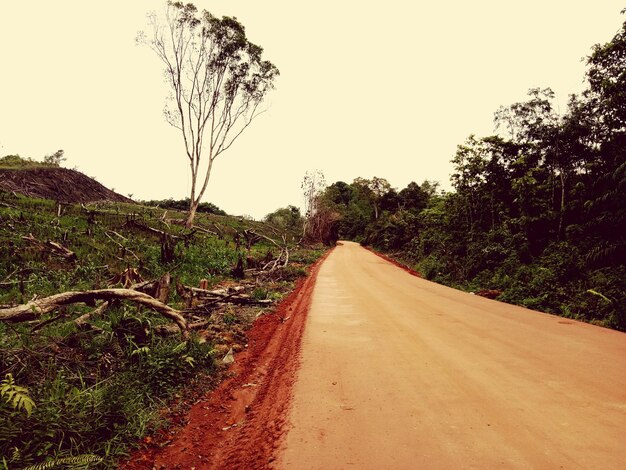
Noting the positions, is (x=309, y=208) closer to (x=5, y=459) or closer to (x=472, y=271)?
(x=472, y=271)

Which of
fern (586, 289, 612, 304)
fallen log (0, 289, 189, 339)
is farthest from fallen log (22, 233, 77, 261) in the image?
fern (586, 289, 612, 304)

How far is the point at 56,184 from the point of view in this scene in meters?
24.9

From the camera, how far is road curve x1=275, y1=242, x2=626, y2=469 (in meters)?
2.72

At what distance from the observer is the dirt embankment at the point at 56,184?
2142 centimetres

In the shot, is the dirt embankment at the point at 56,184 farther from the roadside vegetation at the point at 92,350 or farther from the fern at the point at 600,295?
the fern at the point at 600,295

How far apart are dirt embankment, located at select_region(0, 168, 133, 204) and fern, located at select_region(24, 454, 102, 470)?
2205 cm

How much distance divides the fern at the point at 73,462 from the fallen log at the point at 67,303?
6.53ft

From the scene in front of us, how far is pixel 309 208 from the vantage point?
153ft

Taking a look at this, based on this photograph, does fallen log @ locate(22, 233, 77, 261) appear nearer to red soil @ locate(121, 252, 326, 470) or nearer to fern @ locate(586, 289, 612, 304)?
red soil @ locate(121, 252, 326, 470)

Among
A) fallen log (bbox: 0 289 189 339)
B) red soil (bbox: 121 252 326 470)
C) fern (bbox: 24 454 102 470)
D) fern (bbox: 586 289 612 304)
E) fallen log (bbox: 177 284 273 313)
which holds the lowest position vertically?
red soil (bbox: 121 252 326 470)

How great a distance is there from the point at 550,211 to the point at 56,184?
3070 cm

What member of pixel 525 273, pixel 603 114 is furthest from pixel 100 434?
pixel 603 114

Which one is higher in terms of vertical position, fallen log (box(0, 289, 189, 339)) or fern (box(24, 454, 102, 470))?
fallen log (box(0, 289, 189, 339))

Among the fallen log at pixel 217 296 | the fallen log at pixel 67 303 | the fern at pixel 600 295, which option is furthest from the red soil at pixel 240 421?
the fern at pixel 600 295
